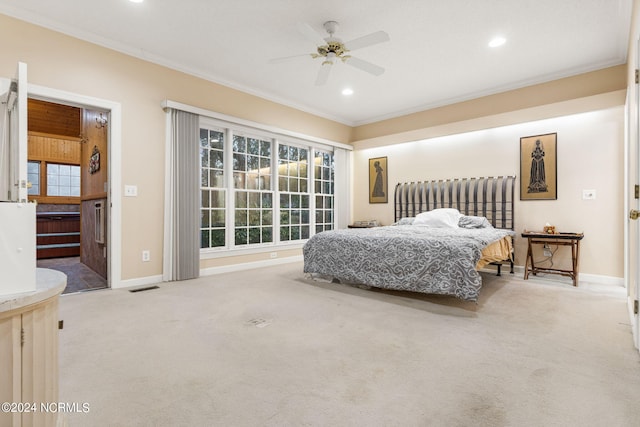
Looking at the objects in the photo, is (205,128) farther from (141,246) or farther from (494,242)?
(494,242)

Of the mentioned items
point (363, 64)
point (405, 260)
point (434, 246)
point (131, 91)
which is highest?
point (363, 64)

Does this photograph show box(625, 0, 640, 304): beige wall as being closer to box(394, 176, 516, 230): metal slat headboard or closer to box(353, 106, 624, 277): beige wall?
box(353, 106, 624, 277): beige wall

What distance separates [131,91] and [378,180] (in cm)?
443

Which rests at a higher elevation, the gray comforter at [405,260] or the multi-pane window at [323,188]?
the multi-pane window at [323,188]

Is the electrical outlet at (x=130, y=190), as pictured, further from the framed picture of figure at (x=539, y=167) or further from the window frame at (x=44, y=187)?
the framed picture of figure at (x=539, y=167)

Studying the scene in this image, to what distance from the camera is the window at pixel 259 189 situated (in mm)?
4688

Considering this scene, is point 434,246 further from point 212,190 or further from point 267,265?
point 212,190

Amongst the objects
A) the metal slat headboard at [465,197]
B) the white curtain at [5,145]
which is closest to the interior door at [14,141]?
the white curtain at [5,145]

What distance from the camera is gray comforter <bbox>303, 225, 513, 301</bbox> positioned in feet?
9.28

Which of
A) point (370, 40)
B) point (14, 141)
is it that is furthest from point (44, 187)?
point (370, 40)

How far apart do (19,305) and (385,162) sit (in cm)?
599

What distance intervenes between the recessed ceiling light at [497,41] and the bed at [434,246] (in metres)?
1.99

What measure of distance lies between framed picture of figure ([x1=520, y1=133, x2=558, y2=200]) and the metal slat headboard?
19 centimetres

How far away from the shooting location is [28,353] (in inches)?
36.0
